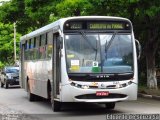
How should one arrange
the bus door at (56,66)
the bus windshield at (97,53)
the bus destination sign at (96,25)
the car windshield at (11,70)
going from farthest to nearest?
the car windshield at (11,70)
the bus door at (56,66)
the bus destination sign at (96,25)
the bus windshield at (97,53)

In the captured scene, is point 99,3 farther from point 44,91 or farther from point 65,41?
point 65,41

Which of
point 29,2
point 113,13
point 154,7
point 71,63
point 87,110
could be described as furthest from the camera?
point 29,2

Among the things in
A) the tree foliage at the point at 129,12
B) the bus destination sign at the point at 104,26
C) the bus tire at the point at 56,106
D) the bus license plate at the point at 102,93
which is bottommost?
the bus tire at the point at 56,106

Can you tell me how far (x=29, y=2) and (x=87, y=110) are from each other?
51.8 feet

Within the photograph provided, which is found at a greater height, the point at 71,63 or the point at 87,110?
the point at 71,63

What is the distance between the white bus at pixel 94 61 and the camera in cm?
1602

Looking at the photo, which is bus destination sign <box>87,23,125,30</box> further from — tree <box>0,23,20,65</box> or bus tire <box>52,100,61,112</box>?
tree <box>0,23,20,65</box>

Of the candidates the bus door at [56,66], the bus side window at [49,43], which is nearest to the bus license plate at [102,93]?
the bus door at [56,66]

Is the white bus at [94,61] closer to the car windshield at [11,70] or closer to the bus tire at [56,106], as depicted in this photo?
the bus tire at [56,106]

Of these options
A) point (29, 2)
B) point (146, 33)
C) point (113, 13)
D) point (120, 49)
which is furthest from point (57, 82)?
point (29, 2)

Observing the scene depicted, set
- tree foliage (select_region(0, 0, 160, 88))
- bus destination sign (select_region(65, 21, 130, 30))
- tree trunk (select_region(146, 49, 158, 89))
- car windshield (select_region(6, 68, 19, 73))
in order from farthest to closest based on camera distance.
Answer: car windshield (select_region(6, 68, 19, 73)) → tree trunk (select_region(146, 49, 158, 89)) → tree foliage (select_region(0, 0, 160, 88)) → bus destination sign (select_region(65, 21, 130, 30))

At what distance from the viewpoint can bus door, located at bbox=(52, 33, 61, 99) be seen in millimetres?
16969

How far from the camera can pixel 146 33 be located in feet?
94.9

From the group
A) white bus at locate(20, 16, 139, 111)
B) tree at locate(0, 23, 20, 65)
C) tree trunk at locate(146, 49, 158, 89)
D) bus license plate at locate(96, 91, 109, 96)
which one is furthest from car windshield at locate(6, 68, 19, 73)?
tree at locate(0, 23, 20, 65)
